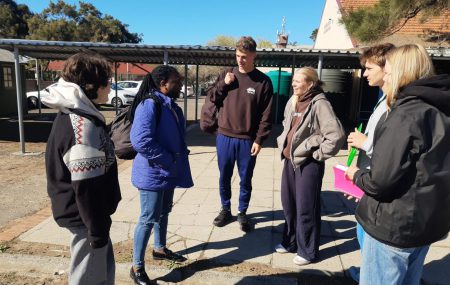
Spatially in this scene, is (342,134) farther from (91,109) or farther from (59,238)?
(59,238)

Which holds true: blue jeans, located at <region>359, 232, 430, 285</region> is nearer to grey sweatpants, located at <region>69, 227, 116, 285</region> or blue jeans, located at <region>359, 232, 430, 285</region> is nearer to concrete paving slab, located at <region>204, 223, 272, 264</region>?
grey sweatpants, located at <region>69, 227, 116, 285</region>

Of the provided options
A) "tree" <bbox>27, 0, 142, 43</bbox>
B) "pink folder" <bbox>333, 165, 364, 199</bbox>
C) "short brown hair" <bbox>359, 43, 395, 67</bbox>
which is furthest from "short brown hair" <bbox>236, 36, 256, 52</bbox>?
"tree" <bbox>27, 0, 142, 43</bbox>

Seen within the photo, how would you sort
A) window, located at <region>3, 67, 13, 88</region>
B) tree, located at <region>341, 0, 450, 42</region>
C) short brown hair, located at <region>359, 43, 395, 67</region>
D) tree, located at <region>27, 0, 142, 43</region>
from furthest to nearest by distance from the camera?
tree, located at <region>27, 0, 142, 43</region>
window, located at <region>3, 67, 13, 88</region>
tree, located at <region>341, 0, 450, 42</region>
short brown hair, located at <region>359, 43, 395, 67</region>

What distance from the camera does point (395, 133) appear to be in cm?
162

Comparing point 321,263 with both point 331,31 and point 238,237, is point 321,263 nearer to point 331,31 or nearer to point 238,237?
point 238,237

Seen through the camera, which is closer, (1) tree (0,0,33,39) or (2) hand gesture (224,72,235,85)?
(2) hand gesture (224,72,235,85)

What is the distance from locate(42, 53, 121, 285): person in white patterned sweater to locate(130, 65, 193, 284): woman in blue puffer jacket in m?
0.62

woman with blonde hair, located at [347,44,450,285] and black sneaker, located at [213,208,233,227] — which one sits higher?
woman with blonde hair, located at [347,44,450,285]

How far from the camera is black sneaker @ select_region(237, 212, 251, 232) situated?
4.09 metres

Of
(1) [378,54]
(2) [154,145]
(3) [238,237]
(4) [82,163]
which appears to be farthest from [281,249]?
(4) [82,163]

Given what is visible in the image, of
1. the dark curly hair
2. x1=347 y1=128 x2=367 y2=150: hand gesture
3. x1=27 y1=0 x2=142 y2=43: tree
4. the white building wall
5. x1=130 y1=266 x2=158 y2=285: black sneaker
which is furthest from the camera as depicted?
x1=27 y1=0 x2=142 y2=43: tree

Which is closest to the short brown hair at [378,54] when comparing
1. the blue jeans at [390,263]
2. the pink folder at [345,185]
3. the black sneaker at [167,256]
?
the pink folder at [345,185]

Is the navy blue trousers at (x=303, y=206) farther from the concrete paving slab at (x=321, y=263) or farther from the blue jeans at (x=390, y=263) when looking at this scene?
the blue jeans at (x=390, y=263)

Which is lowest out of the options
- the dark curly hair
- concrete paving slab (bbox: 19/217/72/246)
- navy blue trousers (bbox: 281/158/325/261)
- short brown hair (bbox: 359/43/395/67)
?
concrete paving slab (bbox: 19/217/72/246)
